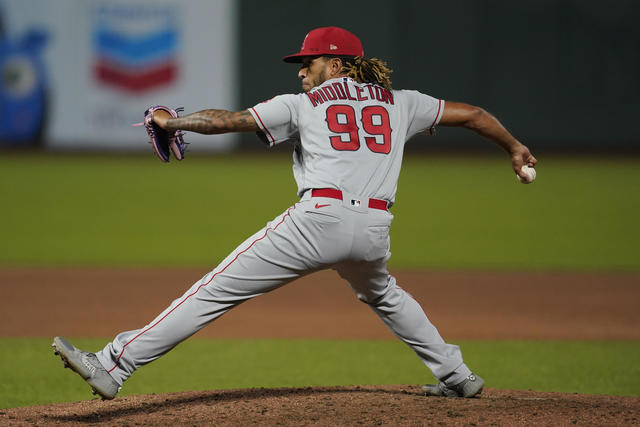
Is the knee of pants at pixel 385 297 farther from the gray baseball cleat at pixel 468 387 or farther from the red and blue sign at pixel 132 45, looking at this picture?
the red and blue sign at pixel 132 45

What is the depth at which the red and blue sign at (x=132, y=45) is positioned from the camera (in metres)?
21.7

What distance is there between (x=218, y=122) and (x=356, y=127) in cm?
61

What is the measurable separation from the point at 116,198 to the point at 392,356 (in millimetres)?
10849

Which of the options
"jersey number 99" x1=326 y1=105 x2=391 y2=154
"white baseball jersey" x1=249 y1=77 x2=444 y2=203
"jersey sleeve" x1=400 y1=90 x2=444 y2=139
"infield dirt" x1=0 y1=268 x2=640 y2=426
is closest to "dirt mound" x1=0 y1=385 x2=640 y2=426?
"infield dirt" x1=0 y1=268 x2=640 y2=426

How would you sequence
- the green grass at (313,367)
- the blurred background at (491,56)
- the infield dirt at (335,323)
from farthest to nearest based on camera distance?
the blurred background at (491,56), the green grass at (313,367), the infield dirt at (335,323)

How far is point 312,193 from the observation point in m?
4.05

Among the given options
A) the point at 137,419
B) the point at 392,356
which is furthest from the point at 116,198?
the point at 137,419

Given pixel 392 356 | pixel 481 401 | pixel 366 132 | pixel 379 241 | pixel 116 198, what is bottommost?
pixel 116 198

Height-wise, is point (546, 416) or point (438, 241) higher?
point (546, 416)

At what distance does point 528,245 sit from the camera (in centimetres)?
1230

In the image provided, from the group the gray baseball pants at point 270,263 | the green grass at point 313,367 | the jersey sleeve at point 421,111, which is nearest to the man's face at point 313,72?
the jersey sleeve at point 421,111

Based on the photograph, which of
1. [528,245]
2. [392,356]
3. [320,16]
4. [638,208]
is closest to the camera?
[392,356]

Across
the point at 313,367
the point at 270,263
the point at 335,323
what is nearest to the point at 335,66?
A: the point at 270,263

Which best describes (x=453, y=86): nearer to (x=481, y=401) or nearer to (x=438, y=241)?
(x=438, y=241)
